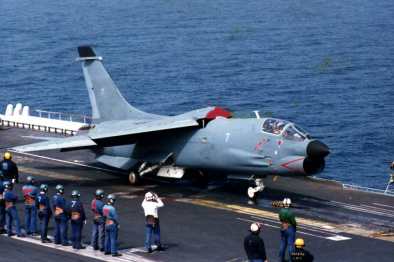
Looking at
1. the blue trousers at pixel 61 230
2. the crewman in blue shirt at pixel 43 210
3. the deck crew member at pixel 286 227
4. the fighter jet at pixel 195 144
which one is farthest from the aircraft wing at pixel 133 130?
the deck crew member at pixel 286 227

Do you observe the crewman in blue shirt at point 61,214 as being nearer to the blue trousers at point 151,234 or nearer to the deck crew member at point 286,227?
the blue trousers at point 151,234

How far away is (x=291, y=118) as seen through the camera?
73188 mm

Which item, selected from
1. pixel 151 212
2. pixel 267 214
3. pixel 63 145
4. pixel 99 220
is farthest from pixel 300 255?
pixel 63 145

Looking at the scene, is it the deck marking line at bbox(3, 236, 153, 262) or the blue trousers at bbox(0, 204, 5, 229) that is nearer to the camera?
the deck marking line at bbox(3, 236, 153, 262)

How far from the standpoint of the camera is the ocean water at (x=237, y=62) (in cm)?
7238

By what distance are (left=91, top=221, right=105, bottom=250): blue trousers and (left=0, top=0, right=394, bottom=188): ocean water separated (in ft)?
94.3

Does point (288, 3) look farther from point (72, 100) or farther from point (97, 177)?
point (97, 177)

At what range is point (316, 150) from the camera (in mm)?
32188

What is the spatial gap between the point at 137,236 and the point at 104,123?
42.6 feet

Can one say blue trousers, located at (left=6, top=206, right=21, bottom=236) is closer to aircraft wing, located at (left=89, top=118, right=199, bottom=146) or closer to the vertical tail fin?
aircraft wing, located at (left=89, top=118, right=199, bottom=146)

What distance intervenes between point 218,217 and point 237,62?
2735 inches

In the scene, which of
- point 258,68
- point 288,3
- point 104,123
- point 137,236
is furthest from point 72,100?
point 288,3

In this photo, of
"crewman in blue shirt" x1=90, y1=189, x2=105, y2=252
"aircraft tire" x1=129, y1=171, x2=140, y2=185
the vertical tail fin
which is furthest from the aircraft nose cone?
the vertical tail fin

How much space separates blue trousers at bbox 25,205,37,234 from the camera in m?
27.9
